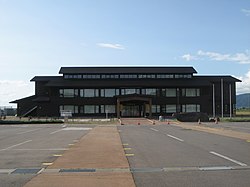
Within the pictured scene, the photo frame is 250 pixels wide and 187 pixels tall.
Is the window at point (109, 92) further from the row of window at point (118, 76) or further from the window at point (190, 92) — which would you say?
the window at point (190, 92)

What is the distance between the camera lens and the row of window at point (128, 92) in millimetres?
72312

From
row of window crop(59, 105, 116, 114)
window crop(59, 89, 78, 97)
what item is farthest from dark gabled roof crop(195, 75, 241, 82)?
window crop(59, 89, 78, 97)

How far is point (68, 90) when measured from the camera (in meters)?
72.4

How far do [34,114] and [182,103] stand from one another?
104 feet

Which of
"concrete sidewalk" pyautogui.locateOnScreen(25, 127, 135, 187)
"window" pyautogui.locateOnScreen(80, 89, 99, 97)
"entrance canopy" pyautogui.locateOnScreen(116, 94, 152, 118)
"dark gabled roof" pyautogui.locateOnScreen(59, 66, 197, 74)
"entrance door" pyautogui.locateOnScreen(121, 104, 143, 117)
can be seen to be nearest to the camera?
"concrete sidewalk" pyautogui.locateOnScreen(25, 127, 135, 187)

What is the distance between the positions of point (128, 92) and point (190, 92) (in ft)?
42.8

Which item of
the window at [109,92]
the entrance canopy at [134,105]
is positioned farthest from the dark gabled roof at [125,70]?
the entrance canopy at [134,105]

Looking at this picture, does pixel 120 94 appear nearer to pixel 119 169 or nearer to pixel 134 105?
pixel 134 105

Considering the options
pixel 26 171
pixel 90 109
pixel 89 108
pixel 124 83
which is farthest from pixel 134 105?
pixel 26 171

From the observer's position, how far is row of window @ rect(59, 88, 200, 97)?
237 ft

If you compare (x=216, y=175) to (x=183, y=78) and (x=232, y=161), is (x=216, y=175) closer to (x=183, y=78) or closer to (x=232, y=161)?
(x=232, y=161)

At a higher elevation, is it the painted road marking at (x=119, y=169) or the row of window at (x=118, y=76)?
the row of window at (x=118, y=76)

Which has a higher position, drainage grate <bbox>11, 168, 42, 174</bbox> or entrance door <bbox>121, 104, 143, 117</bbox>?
entrance door <bbox>121, 104, 143, 117</bbox>

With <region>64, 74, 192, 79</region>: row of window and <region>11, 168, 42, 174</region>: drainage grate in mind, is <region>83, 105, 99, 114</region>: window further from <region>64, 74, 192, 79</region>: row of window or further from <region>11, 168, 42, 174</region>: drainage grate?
<region>11, 168, 42, 174</region>: drainage grate
